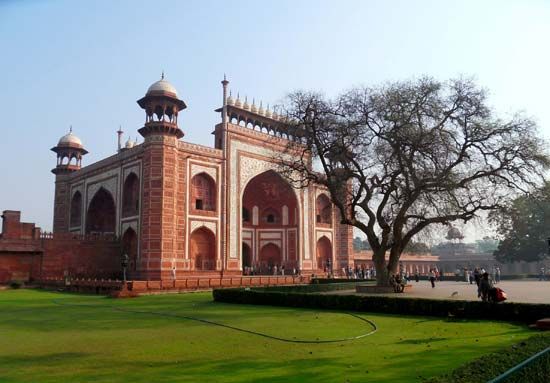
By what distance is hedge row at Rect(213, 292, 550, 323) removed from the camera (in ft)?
36.7

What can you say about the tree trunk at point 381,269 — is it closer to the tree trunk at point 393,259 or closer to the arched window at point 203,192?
the tree trunk at point 393,259

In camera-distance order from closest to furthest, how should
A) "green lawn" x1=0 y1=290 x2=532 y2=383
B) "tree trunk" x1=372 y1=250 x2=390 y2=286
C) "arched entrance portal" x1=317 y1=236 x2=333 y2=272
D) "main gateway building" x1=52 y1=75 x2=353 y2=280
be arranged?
"green lawn" x1=0 y1=290 x2=532 y2=383 → "tree trunk" x1=372 y1=250 x2=390 y2=286 → "main gateway building" x1=52 y1=75 x2=353 y2=280 → "arched entrance portal" x1=317 y1=236 x2=333 y2=272

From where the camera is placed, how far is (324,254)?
4306 cm

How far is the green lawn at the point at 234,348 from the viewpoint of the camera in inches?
247

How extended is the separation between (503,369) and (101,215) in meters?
37.5

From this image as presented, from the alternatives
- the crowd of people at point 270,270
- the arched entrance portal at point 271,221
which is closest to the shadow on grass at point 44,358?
the crowd of people at point 270,270

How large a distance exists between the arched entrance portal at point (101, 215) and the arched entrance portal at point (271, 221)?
1036cm

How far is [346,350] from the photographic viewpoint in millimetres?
7770

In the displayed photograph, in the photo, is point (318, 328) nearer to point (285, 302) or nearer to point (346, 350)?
point (346, 350)

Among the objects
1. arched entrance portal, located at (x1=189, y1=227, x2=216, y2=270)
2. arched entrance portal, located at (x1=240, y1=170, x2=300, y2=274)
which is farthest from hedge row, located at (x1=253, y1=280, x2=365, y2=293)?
arched entrance portal, located at (x1=240, y1=170, x2=300, y2=274)

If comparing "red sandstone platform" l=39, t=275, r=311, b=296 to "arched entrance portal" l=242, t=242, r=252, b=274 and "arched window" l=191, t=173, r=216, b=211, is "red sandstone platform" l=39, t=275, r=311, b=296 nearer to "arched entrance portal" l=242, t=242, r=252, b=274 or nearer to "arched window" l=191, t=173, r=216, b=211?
"arched window" l=191, t=173, r=216, b=211

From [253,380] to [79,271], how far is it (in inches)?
1115

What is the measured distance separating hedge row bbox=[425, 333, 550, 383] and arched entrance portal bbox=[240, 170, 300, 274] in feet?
109

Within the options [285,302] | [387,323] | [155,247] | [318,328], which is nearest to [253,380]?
[318,328]
